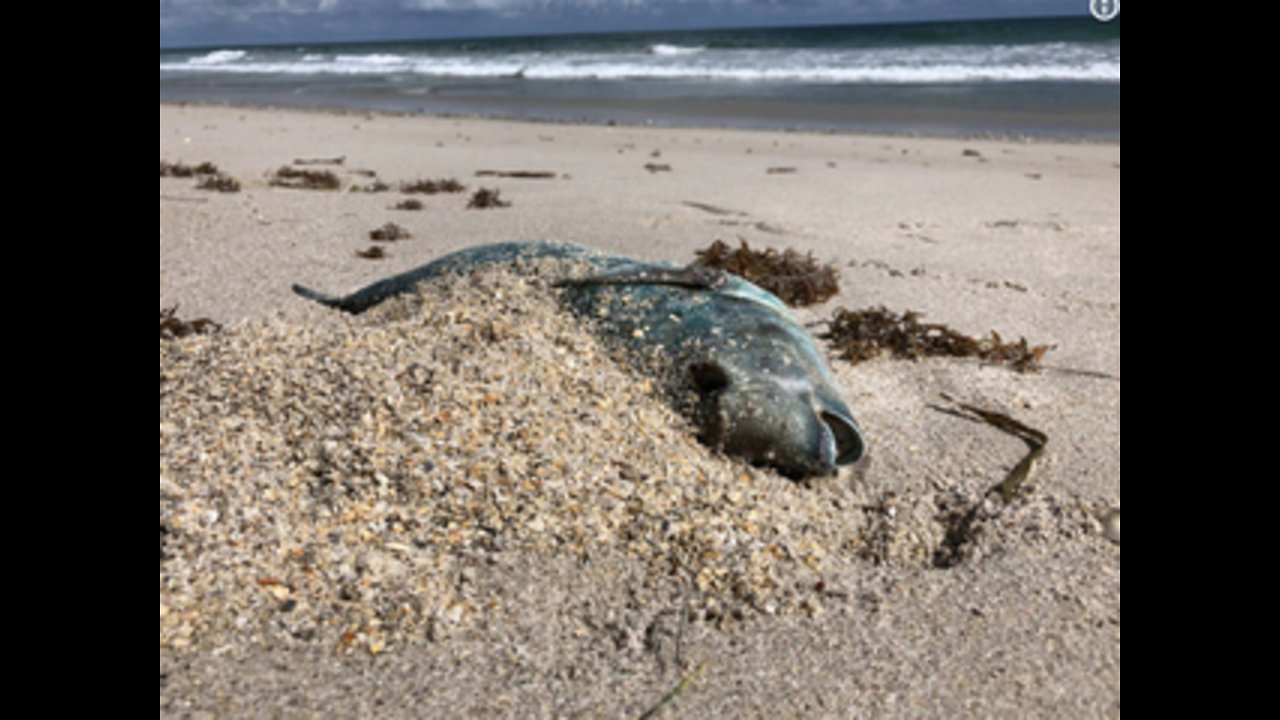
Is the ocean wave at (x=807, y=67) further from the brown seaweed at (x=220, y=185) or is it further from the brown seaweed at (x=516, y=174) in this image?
the brown seaweed at (x=220, y=185)

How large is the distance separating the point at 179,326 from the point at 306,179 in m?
4.61

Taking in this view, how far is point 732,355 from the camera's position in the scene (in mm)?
2906

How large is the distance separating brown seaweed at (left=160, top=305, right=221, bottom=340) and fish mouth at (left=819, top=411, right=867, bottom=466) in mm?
2622

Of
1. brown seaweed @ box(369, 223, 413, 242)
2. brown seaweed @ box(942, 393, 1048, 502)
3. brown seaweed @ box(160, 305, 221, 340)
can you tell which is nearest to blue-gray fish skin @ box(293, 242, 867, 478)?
brown seaweed @ box(942, 393, 1048, 502)

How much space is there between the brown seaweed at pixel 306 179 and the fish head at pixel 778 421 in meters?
6.18

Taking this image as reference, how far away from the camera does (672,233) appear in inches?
254

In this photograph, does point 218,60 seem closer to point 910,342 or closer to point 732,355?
point 910,342

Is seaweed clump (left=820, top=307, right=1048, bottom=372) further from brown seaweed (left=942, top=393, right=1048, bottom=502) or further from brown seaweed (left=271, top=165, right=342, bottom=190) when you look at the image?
brown seaweed (left=271, top=165, right=342, bottom=190)

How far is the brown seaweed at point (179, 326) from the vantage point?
3.93 meters

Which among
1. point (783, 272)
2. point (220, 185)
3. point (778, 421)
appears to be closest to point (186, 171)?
point (220, 185)

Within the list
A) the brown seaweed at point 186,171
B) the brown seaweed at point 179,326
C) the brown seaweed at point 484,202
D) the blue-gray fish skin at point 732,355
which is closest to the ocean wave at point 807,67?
the brown seaweed at point 484,202
